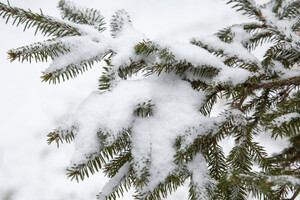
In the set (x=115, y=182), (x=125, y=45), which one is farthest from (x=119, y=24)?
(x=115, y=182)

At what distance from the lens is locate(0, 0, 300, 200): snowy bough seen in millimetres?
624

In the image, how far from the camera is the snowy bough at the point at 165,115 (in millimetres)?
624

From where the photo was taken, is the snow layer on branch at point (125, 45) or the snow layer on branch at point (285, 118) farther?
the snow layer on branch at point (125, 45)

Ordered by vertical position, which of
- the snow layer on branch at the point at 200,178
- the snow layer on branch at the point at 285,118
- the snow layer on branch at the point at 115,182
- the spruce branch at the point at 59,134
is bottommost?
the snow layer on branch at the point at 115,182

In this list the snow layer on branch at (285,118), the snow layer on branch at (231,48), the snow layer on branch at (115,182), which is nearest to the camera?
the snow layer on branch at (285,118)

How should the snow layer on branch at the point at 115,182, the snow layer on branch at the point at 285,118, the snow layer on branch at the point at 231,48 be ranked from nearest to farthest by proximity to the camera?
the snow layer on branch at the point at 285,118 < the snow layer on branch at the point at 115,182 < the snow layer on branch at the point at 231,48

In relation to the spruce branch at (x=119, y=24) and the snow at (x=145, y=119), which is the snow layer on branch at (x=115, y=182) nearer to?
the snow at (x=145, y=119)

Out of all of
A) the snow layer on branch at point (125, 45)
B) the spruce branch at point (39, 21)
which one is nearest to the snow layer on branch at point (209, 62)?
the snow layer on branch at point (125, 45)

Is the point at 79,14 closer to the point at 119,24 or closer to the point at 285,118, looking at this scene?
the point at 119,24

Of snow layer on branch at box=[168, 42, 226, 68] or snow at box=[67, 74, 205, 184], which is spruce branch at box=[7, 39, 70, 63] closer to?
snow at box=[67, 74, 205, 184]

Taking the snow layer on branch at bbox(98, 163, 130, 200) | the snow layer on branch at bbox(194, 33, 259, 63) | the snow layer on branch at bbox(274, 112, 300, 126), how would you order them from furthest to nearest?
the snow layer on branch at bbox(194, 33, 259, 63), the snow layer on branch at bbox(98, 163, 130, 200), the snow layer on branch at bbox(274, 112, 300, 126)

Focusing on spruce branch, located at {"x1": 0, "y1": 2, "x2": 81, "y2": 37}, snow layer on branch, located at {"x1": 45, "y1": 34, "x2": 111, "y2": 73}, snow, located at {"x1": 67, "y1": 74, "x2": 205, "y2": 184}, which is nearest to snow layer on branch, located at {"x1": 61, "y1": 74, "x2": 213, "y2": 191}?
snow, located at {"x1": 67, "y1": 74, "x2": 205, "y2": 184}

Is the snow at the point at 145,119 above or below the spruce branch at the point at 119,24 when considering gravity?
below

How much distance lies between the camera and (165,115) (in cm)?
71
